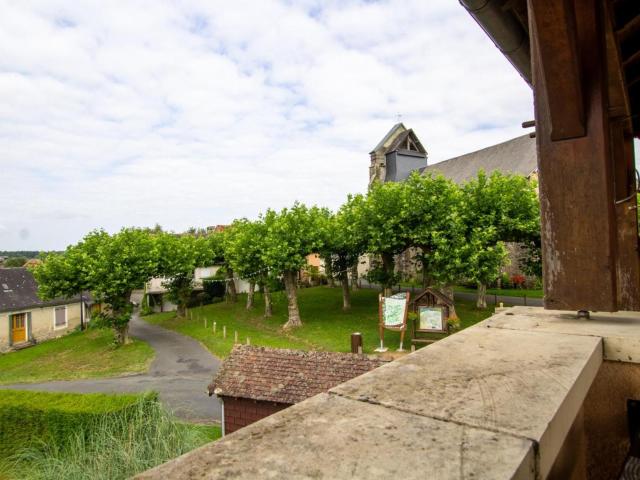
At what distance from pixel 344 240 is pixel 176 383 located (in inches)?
497

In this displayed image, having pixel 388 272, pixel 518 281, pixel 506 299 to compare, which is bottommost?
pixel 506 299

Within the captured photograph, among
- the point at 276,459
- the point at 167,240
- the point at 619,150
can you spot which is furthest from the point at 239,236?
the point at 276,459

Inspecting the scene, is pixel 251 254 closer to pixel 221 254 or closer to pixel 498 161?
pixel 221 254

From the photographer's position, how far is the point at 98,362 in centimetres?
2266

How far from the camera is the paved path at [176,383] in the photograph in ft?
48.2

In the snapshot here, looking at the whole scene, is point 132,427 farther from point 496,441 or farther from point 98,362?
point 98,362

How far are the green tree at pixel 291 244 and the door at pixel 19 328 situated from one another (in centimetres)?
2414

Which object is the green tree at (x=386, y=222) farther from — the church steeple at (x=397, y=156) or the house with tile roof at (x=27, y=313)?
the house with tile roof at (x=27, y=313)

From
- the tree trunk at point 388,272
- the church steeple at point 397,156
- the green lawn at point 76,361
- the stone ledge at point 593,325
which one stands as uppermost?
the church steeple at point 397,156

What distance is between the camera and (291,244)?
24.7 metres

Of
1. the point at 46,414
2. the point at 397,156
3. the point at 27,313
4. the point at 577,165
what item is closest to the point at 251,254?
the point at 46,414

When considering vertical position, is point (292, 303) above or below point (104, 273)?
below

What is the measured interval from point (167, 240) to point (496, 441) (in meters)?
33.6

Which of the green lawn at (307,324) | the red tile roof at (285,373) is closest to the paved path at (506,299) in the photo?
the green lawn at (307,324)
